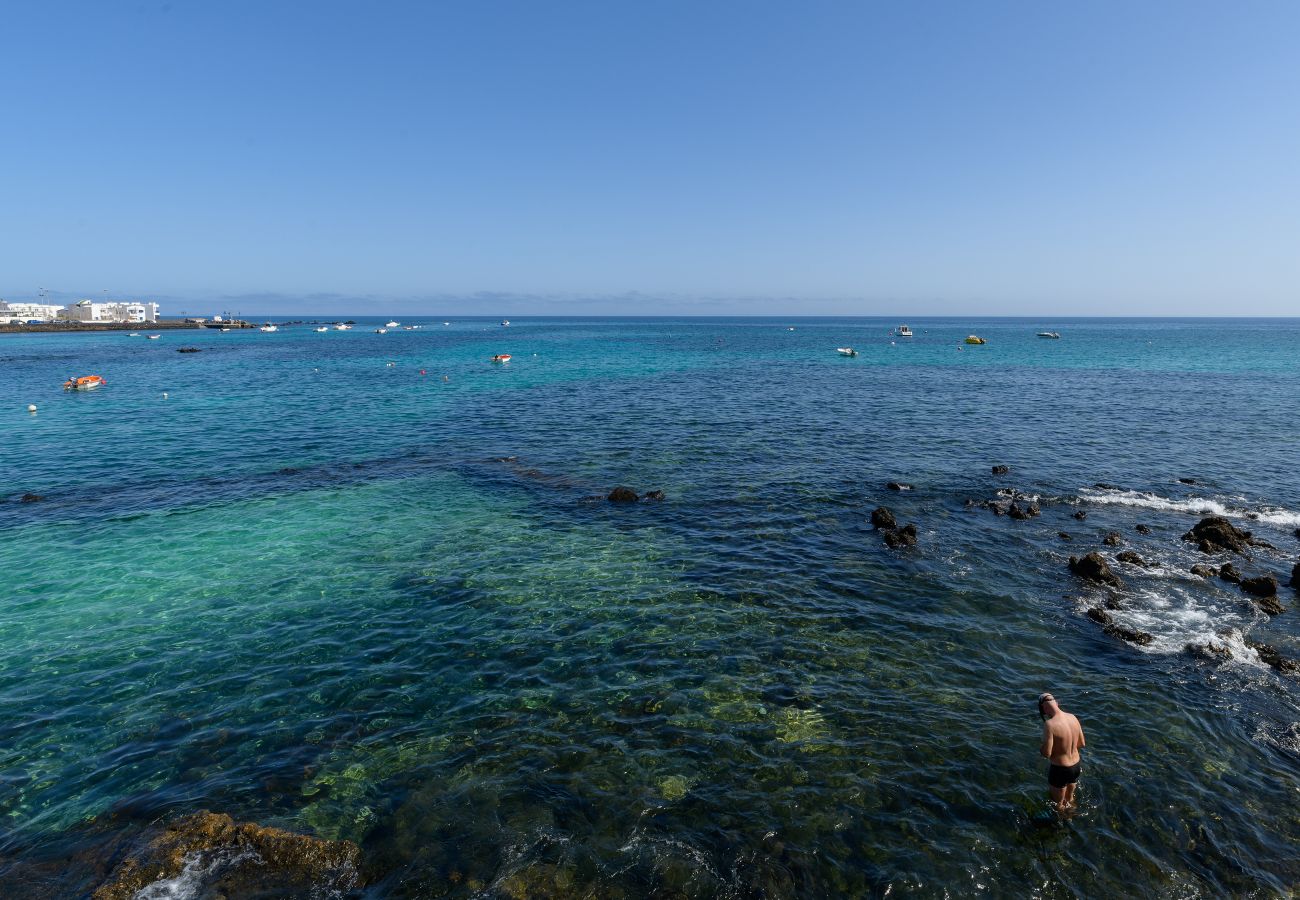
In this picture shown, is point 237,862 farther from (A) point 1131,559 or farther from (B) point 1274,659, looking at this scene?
(A) point 1131,559

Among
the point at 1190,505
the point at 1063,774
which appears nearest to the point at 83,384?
the point at 1063,774

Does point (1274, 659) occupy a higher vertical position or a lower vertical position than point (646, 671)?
higher

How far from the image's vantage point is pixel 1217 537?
24281mm

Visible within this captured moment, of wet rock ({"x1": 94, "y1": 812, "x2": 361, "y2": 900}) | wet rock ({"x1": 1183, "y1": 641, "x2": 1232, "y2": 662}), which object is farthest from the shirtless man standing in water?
wet rock ({"x1": 94, "y1": 812, "x2": 361, "y2": 900})

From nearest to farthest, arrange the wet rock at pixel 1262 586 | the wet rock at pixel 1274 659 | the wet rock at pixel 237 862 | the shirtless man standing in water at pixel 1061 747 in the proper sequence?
the wet rock at pixel 237 862
the shirtless man standing in water at pixel 1061 747
the wet rock at pixel 1274 659
the wet rock at pixel 1262 586

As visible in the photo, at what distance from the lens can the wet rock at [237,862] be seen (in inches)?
402

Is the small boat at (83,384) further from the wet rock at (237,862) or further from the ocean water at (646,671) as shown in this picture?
the wet rock at (237,862)

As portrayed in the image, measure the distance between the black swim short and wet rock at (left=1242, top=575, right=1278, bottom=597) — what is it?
1486cm

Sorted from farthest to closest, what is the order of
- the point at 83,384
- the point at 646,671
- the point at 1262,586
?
the point at 83,384 < the point at 1262,586 < the point at 646,671

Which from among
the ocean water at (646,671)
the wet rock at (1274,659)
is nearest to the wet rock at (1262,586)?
the ocean water at (646,671)

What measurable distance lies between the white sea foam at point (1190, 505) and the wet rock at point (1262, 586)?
943cm

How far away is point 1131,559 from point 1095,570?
9.48ft

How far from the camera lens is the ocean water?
11211mm

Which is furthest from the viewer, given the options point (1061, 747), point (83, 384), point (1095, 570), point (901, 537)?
point (83, 384)
